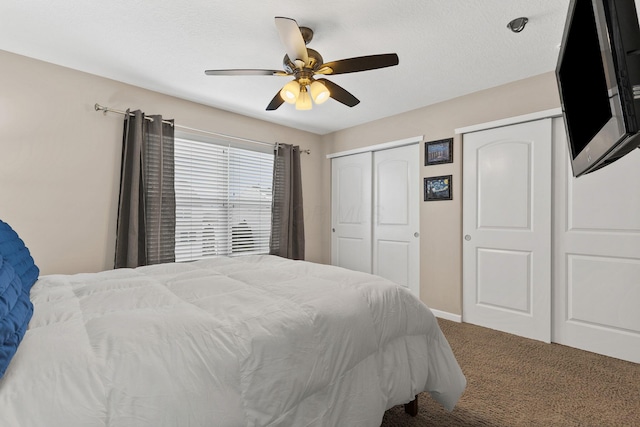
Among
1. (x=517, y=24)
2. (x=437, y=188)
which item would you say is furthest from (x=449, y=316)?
(x=517, y=24)

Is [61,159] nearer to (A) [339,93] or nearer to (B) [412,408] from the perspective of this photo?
(A) [339,93]

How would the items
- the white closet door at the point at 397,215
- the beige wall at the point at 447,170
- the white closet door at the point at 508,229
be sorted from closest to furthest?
the white closet door at the point at 508,229 → the beige wall at the point at 447,170 → the white closet door at the point at 397,215

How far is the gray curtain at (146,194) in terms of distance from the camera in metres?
2.86

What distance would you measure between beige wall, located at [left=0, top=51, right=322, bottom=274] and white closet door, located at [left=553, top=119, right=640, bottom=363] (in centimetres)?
404

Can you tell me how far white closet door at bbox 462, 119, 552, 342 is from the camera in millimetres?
2811

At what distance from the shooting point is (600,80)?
85cm

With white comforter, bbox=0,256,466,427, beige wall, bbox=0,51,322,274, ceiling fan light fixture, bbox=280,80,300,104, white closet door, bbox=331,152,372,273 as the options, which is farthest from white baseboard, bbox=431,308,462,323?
beige wall, bbox=0,51,322,274

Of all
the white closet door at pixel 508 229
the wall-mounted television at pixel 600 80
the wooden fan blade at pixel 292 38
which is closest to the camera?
the wall-mounted television at pixel 600 80

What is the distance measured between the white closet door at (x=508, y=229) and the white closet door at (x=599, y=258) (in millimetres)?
103

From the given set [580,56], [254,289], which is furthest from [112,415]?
[580,56]

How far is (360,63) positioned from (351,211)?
8.81 ft

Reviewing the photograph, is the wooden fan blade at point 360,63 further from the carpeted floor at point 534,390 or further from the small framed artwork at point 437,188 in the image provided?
the carpeted floor at point 534,390

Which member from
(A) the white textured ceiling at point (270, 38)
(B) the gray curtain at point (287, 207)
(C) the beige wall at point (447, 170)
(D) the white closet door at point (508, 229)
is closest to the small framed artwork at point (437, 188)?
(C) the beige wall at point (447, 170)

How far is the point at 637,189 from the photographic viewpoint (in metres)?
2.38
